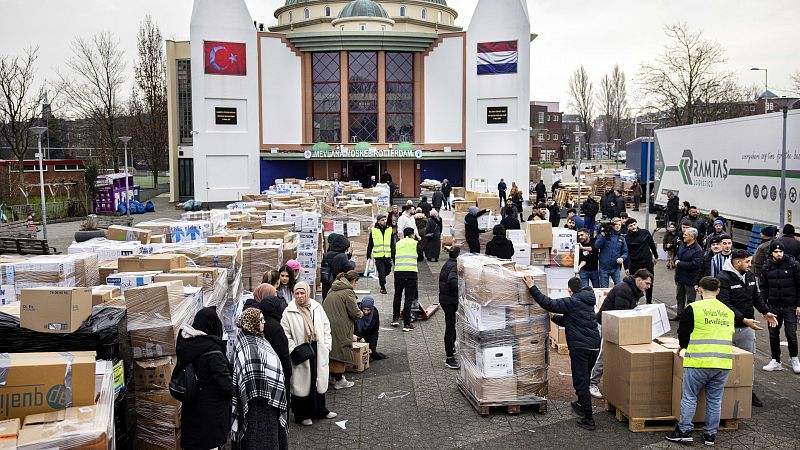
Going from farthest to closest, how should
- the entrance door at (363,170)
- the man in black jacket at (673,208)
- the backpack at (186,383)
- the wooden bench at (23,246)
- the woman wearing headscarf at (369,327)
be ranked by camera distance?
the entrance door at (363,170), the man in black jacket at (673,208), the wooden bench at (23,246), the woman wearing headscarf at (369,327), the backpack at (186,383)

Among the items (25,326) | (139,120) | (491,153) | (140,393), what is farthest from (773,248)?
(139,120)

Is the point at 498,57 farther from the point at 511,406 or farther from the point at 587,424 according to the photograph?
the point at 587,424

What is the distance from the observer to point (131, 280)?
8.41 meters

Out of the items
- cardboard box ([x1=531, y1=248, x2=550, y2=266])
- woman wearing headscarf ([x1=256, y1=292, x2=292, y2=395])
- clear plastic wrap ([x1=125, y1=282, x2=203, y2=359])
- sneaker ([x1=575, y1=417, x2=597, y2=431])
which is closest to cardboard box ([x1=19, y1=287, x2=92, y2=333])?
clear plastic wrap ([x1=125, y1=282, x2=203, y2=359])

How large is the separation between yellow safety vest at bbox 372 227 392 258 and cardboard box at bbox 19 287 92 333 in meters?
9.28

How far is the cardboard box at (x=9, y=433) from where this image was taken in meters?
4.71

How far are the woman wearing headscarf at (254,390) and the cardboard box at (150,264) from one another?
3573 mm

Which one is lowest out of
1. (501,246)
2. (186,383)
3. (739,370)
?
(739,370)

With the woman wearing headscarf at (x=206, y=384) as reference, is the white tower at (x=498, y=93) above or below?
above

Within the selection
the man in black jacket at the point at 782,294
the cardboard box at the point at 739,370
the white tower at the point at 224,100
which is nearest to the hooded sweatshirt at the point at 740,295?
the man in black jacket at the point at 782,294

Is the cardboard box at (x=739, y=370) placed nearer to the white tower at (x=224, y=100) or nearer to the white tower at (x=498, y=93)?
the white tower at (x=498, y=93)

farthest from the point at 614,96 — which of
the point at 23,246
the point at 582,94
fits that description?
the point at 23,246

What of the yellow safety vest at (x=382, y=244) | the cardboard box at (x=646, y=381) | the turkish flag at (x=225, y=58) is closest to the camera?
the cardboard box at (x=646, y=381)

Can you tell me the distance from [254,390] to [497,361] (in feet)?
9.85
